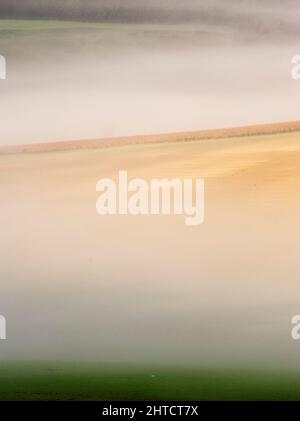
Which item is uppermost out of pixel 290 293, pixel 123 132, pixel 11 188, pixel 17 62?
pixel 17 62

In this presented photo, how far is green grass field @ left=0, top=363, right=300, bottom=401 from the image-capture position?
1.57 metres

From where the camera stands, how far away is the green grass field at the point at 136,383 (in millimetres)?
1571

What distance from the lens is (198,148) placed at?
1.56m

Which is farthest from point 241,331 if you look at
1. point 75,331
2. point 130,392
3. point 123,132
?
point 123,132

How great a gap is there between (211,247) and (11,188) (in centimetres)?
57

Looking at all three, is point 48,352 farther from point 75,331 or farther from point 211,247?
point 211,247

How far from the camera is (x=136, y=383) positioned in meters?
1.57

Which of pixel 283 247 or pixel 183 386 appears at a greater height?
pixel 283 247

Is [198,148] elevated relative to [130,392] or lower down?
elevated
